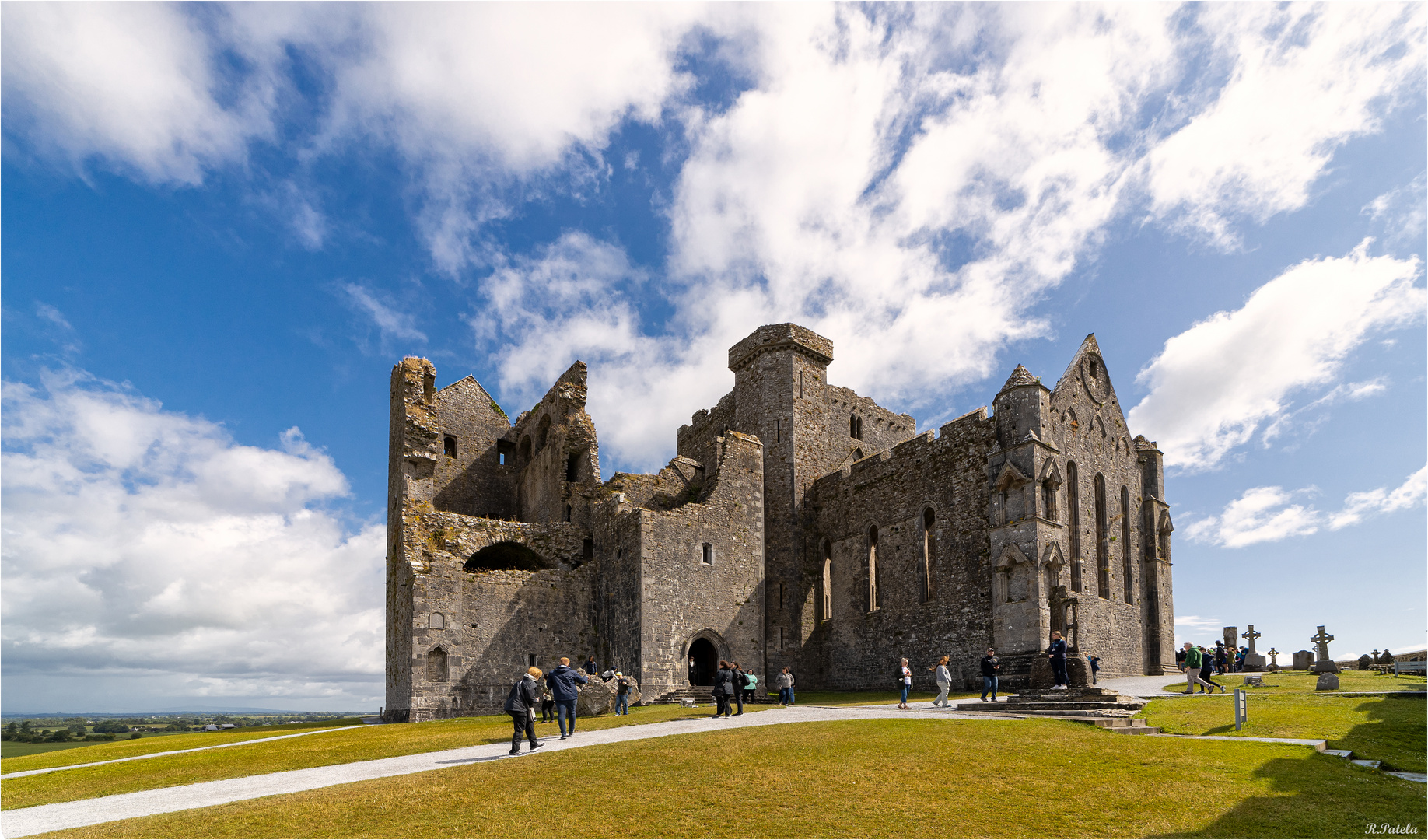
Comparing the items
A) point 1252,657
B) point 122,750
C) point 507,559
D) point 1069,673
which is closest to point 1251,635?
point 1252,657

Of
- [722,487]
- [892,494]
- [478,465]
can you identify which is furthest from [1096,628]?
[478,465]

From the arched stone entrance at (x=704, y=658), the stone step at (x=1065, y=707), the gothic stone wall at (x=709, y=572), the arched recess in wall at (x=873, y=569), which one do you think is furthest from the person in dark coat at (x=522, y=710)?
the arched recess in wall at (x=873, y=569)

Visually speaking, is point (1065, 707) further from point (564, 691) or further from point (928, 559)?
point (928, 559)

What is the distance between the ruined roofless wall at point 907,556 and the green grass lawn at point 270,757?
9079 mm

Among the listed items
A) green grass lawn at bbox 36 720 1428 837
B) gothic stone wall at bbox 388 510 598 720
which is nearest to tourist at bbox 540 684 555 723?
gothic stone wall at bbox 388 510 598 720

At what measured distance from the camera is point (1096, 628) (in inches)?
1171

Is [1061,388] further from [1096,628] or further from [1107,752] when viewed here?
[1107,752]

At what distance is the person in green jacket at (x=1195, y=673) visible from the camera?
76.3ft

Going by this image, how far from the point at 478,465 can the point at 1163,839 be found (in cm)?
3920

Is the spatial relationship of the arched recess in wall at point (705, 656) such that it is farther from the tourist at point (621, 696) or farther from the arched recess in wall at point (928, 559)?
the arched recess in wall at point (928, 559)

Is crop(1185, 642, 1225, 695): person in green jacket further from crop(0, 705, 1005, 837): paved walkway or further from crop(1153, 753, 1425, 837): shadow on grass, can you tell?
crop(1153, 753, 1425, 837): shadow on grass

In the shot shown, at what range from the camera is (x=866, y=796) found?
1025 centimetres

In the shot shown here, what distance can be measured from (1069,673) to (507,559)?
74.9 ft

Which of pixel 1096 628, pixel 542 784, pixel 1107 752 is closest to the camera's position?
pixel 542 784
